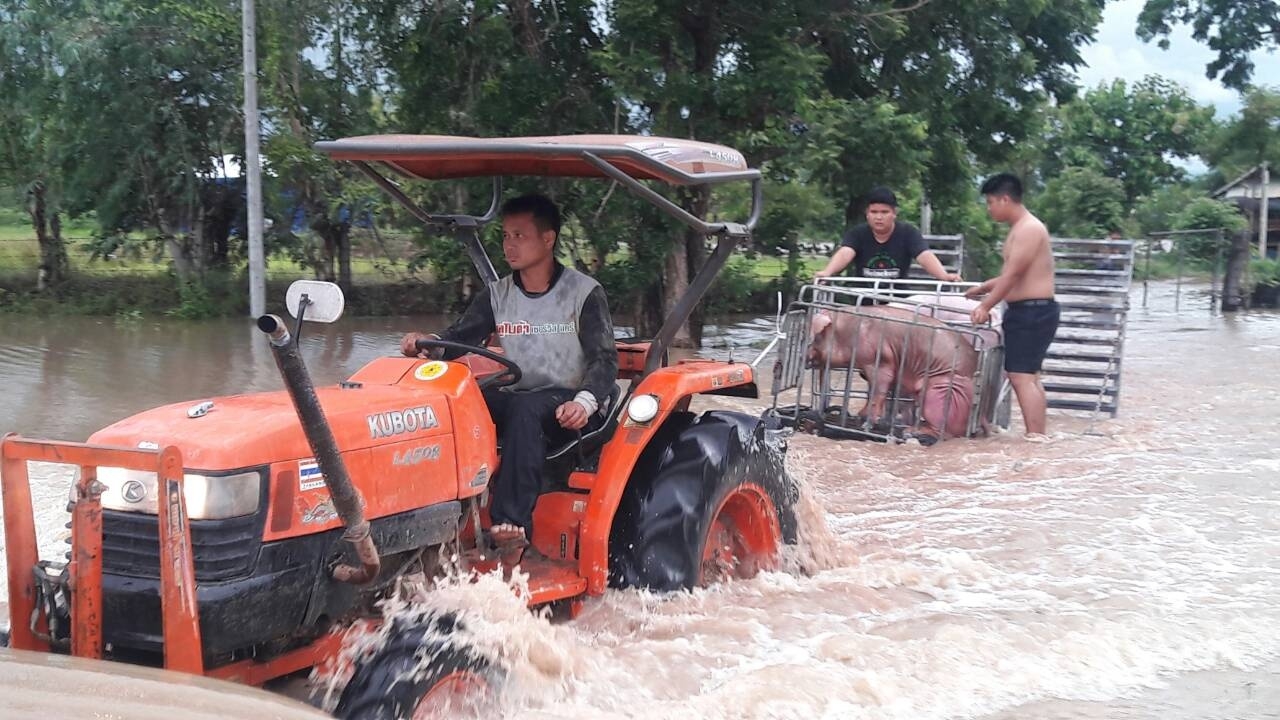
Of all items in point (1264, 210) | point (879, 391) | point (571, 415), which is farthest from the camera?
point (1264, 210)

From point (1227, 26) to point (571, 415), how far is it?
30010 mm

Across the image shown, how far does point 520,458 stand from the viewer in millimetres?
4246

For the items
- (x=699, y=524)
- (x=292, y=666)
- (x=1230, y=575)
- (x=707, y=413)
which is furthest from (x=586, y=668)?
(x=1230, y=575)

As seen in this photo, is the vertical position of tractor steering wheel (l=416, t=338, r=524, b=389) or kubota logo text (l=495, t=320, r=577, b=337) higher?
kubota logo text (l=495, t=320, r=577, b=337)

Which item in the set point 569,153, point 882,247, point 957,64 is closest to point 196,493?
point 569,153

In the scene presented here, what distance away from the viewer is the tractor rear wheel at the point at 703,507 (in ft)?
14.9

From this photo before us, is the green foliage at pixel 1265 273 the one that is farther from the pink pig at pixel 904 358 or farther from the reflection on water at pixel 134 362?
the pink pig at pixel 904 358

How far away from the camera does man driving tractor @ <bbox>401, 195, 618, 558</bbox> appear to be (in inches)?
176

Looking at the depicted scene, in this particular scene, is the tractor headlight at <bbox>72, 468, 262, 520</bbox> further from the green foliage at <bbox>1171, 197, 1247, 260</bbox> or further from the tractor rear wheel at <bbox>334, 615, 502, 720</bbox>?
the green foliage at <bbox>1171, 197, 1247, 260</bbox>

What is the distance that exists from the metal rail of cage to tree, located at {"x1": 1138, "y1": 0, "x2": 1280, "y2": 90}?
24.3 meters

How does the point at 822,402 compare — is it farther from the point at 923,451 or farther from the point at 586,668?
the point at 586,668

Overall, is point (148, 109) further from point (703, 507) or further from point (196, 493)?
point (196, 493)

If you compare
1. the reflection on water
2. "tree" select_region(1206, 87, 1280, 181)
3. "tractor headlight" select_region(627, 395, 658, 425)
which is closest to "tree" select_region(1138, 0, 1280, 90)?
"tree" select_region(1206, 87, 1280, 181)

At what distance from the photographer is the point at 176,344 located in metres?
15.6
